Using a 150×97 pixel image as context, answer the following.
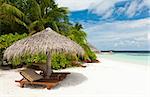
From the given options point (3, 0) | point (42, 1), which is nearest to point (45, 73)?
point (3, 0)

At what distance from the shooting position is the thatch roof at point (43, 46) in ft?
25.4

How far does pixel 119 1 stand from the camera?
22.8 m

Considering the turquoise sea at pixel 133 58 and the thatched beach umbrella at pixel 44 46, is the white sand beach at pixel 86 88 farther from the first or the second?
the turquoise sea at pixel 133 58

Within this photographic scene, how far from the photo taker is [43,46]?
774cm

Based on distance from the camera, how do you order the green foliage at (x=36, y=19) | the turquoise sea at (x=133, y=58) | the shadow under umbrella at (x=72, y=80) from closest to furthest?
the shadow under umbrella at (x=72, y=80)
the green foliage at (x=36, y=19)
the turquoise sea at (x=133, y=58)

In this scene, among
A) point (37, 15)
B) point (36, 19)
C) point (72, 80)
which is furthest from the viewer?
point (36, 19)

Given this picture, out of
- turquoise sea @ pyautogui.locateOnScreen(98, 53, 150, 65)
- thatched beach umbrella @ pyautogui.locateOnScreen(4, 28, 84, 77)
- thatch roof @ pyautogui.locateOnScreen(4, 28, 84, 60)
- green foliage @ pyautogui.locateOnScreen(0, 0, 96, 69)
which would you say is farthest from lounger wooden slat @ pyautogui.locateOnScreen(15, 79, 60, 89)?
turquoise sea @ pyautogui.locateOnScreen(98, 53, 150, 65)

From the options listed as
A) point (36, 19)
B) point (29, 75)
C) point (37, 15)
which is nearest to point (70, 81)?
point (29, 75)

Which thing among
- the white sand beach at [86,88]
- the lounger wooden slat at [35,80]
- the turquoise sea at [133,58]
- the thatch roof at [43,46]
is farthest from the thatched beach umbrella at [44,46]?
the turquoise sea at [133,58]

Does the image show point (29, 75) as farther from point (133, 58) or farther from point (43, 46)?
point (133, 58)

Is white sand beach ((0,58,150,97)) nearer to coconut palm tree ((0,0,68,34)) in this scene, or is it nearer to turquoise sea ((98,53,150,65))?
coconut palm tree ((0,0,68,34))

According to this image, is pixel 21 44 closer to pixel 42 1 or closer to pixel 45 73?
pixel 45 73

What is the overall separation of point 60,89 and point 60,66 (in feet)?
13.1

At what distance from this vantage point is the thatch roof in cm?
775
